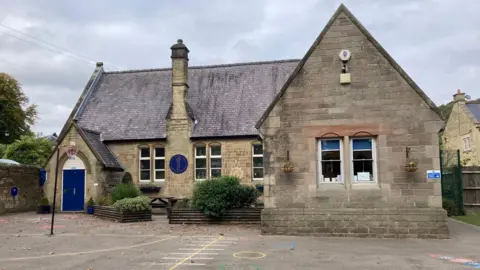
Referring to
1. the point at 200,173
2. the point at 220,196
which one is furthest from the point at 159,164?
the point at 220,196

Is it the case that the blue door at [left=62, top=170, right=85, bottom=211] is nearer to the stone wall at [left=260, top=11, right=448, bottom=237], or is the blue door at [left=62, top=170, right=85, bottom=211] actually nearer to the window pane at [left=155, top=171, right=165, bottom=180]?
the window pane at [left=155, top=171, right=165, bottom=180]

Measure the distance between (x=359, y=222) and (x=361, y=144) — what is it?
2.52 meters

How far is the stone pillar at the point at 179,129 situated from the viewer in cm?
2400

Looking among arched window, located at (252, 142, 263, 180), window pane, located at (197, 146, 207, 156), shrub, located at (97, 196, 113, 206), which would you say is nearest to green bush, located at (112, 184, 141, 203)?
shrub, located at (97, 196, 113, 206)

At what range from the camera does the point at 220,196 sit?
16.2 metres

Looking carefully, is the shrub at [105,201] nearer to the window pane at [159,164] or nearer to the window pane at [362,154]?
the window pane at [159,164]

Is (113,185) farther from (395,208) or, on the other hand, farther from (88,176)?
(395,208)

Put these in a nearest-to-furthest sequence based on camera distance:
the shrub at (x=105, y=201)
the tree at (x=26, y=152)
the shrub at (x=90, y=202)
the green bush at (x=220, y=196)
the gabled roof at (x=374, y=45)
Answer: the gabled roof at (x=374, y=45) < the green bush at (x=220, y=196) < the shrub at (x=105, y=201) < the shrub at (x=90, y=202) < the tree at (x=26, y=152)

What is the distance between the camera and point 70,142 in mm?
22422

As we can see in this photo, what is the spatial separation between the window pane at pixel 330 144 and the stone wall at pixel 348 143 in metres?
0.24

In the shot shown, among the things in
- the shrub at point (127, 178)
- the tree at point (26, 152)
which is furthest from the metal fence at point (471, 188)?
the tree at point (26, 152)

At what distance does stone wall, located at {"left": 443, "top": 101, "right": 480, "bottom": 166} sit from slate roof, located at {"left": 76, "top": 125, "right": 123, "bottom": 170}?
1106 inches

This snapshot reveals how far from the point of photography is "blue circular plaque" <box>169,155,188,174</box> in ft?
78.6

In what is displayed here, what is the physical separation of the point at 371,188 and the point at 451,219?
777 centimetres
